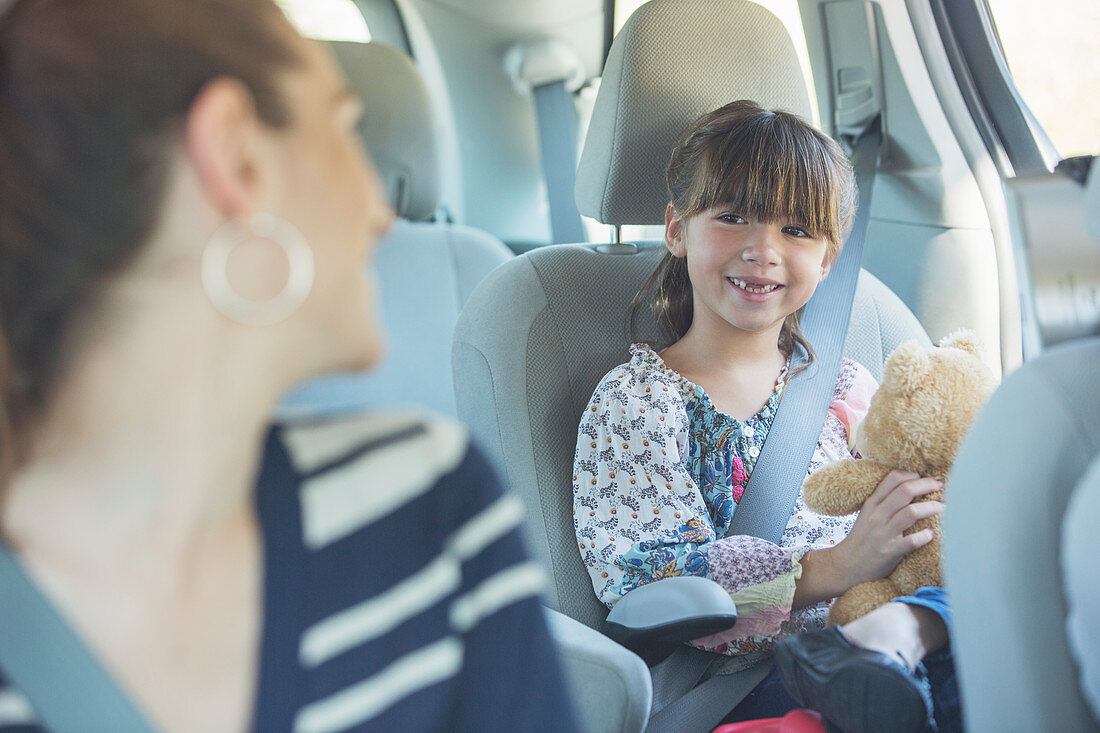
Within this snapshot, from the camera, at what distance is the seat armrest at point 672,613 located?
1.18 m

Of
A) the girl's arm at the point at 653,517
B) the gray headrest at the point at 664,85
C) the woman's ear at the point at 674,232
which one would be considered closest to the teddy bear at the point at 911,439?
the girl's arm at the point at 653,517

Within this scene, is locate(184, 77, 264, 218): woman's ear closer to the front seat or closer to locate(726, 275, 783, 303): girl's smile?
the front seat

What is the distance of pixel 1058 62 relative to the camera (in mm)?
1789

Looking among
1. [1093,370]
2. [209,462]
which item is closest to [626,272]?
[1093,370]

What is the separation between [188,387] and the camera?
516mm

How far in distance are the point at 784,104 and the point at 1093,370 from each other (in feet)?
3.19

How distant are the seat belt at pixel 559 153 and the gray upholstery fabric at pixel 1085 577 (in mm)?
2585

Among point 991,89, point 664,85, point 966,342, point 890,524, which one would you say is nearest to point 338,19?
point 664,85

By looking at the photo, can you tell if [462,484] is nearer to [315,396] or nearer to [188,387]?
[188,387]

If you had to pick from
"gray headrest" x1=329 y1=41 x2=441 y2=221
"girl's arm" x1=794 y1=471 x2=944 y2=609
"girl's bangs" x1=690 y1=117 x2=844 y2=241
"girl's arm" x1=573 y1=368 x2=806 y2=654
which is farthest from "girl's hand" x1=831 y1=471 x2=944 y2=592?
"gray headrest" x1=329 y1=41 x2=441 y2=221

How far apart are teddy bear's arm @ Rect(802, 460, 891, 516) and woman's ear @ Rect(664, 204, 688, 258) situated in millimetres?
501

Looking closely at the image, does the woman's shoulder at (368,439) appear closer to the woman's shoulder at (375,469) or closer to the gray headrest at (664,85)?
the woman's shoulder at (375,469)

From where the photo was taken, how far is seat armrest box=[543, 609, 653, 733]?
109 cm

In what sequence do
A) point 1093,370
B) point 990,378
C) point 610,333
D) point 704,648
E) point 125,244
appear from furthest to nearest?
point 610,333
point 704,648
point 990,378
point 1093,370
point 125,244
